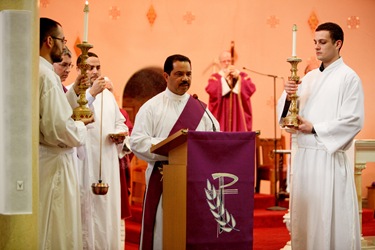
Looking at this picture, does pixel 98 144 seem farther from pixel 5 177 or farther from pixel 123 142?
pixel 5 177

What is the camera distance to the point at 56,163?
4246mm

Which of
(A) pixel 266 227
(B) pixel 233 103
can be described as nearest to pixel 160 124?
(A) pixel 266 227

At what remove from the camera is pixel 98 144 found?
599 cm

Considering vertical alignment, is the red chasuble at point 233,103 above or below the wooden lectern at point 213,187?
above

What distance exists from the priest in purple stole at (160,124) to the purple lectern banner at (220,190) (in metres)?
0.60

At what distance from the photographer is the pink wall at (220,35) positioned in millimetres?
10188

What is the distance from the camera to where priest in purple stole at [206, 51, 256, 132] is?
33.0 feet

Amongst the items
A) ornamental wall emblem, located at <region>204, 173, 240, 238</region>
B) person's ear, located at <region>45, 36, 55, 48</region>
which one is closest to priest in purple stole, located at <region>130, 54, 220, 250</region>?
ornamental wall emblem, located at <region>204, 173, 240, 238</region>

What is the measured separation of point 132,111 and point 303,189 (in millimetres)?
5562

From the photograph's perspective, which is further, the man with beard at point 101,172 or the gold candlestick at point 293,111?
the man with beard at point 101,172

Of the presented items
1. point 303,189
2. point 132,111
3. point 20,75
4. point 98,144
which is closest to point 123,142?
point 98,144

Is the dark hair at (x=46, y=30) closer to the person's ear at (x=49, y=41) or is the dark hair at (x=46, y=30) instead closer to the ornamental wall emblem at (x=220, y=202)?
the person's ear at (x=49, y=41)

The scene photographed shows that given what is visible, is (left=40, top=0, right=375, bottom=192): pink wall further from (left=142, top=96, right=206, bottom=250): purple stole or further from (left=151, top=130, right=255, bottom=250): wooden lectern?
(left=151, top=130, right=255, bottom=250): wooden lectern

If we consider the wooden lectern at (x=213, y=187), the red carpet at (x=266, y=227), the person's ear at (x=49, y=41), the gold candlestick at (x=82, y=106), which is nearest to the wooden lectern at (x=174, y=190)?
the wooden lectern at (x=213, y=187)
